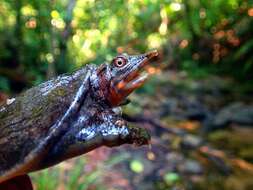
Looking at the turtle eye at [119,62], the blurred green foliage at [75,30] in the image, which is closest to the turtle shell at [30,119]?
the turtle eye at [119,62]

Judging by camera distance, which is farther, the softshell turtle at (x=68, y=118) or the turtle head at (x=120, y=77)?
the turtle head at (x=120, y=77)

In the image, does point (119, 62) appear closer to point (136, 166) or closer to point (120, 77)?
point (120, 77)

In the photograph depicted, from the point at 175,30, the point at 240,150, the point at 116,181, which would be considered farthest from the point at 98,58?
the point at 175,30

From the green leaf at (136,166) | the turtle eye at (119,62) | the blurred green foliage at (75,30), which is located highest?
the blurred green foliage at (75,30)

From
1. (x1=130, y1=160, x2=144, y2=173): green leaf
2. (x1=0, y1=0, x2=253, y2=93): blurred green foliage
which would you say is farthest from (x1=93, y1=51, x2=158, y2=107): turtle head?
(x1=130, y1=160, x2=144, y2=173): green leaf

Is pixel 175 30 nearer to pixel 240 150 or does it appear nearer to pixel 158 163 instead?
pixel 240 150

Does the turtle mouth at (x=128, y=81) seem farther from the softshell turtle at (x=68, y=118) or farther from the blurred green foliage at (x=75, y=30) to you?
the blurred green foliage at (x=75, y=30)

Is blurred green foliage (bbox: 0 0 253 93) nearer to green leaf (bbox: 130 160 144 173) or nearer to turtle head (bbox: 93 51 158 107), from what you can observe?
green leaf (bbox: 130 160 144 173)
